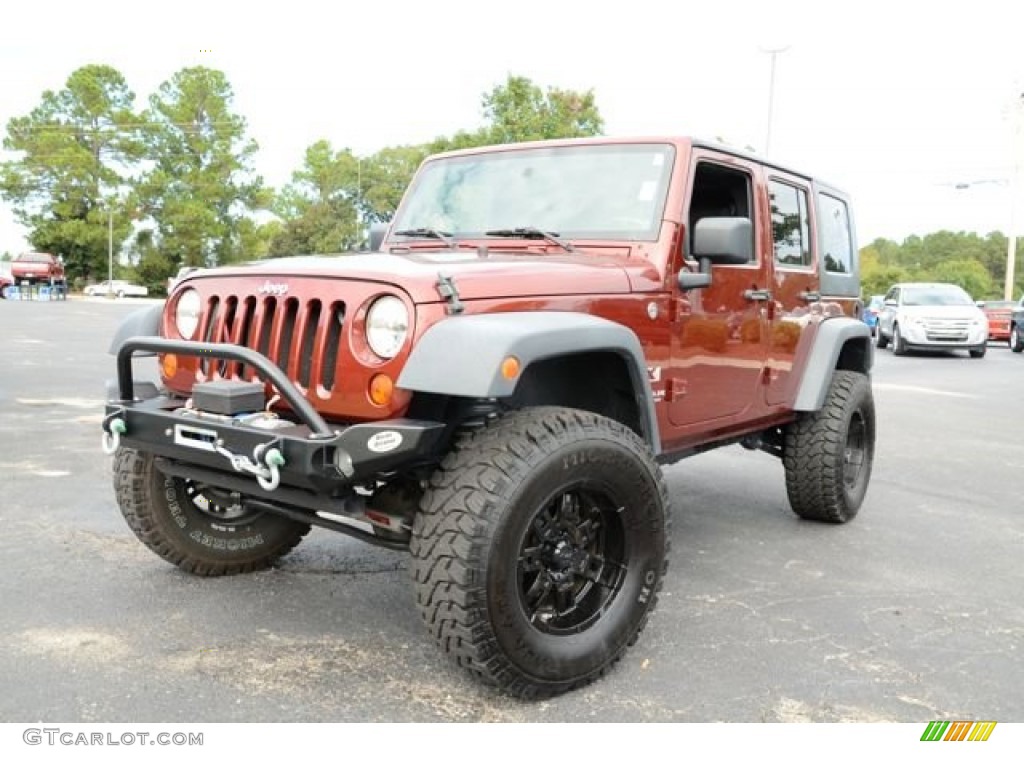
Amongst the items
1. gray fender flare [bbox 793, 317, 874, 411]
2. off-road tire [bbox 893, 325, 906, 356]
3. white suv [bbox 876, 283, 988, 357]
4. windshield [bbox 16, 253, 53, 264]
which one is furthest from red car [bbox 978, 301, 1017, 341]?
windshield [bbox 16, 253, 53, 264]

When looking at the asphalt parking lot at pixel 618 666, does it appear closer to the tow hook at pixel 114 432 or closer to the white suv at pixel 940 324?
the tow hook at pixel 114 432

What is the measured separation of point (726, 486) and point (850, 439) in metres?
1.00

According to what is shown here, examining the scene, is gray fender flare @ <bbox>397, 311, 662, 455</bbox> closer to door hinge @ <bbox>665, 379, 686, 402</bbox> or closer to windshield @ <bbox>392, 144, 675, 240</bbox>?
door hinge @ <bbox>665, 379, 686, 402</bbox>

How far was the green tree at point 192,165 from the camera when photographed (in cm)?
5856

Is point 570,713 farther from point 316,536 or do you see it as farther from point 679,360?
point 316,536

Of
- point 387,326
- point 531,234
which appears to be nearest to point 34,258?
point 531,234

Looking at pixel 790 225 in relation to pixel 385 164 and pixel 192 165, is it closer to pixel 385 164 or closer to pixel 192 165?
pixel 192 165

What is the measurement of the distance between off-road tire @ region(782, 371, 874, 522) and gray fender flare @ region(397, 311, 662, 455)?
2416mm

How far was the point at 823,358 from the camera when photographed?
499cm

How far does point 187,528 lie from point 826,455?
3.27 m

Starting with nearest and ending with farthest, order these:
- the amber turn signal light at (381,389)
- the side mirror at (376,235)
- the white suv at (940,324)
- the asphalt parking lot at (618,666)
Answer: the amber turn signal light at (381,389) < the asphalt parking lot at (618,666) < the side mirror at (376,235) < the white suv at (940,324)

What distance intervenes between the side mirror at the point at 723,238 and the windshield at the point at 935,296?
1796 cm

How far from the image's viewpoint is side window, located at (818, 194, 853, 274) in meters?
5.43

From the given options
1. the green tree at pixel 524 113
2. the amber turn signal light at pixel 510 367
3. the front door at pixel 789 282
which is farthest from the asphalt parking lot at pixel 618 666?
the green tree at pixel 524 113
